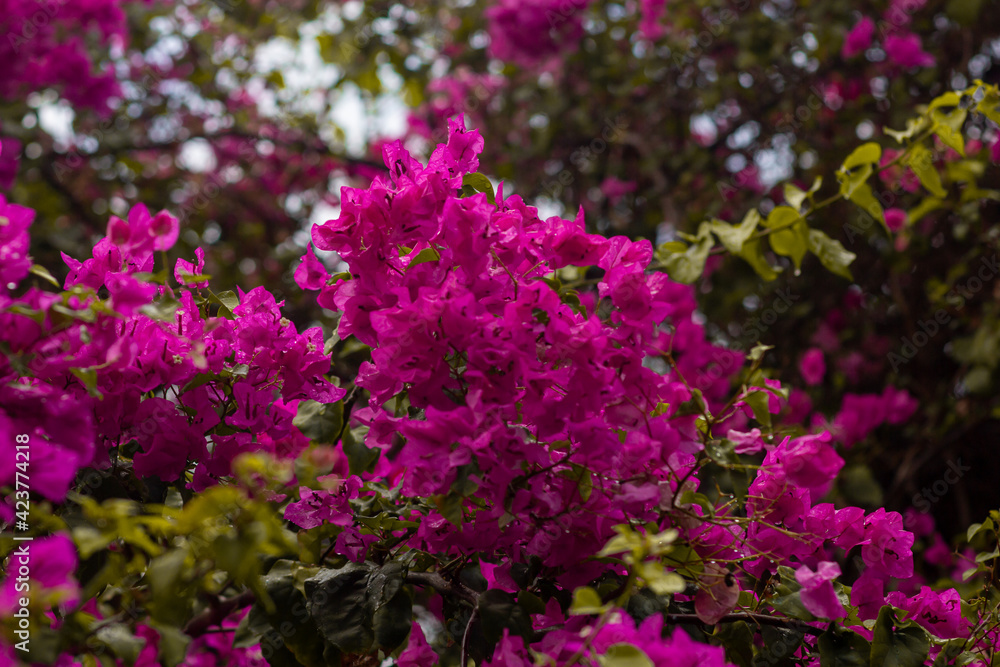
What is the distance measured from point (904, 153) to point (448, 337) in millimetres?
936

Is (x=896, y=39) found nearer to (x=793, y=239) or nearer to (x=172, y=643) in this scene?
(x=793, y=239)

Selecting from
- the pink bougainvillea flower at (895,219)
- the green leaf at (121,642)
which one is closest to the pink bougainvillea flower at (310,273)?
the green leaf at (121,642)

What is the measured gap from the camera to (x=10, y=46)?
87.3 inches

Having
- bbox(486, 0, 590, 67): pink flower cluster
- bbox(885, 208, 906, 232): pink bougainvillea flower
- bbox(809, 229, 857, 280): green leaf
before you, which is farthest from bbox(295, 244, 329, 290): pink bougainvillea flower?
bbox(486, 0, 590, 67): pink flower cluster

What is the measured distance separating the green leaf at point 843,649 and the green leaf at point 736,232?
24.6 inches

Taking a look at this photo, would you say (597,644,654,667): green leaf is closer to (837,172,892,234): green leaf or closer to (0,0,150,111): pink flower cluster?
(837,172,892,234): green leaf

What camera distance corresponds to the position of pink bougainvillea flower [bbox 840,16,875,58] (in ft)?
7.70

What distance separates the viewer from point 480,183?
854mm

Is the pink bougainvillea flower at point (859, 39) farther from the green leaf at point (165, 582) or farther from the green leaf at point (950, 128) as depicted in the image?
the green leaf at point (165, 582)

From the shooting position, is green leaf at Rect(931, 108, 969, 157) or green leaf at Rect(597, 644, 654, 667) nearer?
green leaf at Rect(597, 644, 654, 667)

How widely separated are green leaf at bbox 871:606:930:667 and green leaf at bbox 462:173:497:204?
553 mm

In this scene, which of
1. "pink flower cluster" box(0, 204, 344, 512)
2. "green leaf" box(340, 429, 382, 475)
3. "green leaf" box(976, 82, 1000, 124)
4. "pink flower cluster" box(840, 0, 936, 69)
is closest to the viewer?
"pink flower cluster" box(0, 204, 344, 512)

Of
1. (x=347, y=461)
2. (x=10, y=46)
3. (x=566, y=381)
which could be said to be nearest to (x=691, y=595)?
(x=566, y=381)

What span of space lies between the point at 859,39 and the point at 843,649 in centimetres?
213
